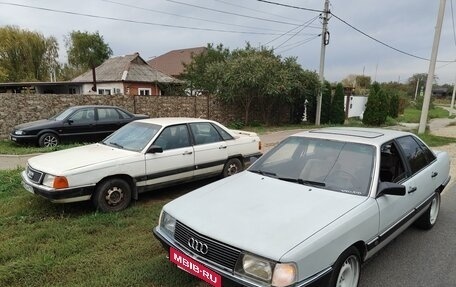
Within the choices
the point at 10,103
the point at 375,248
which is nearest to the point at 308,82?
the point at 10,103

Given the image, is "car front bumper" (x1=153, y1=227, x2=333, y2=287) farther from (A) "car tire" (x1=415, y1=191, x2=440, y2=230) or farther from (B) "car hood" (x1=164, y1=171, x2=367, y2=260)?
(A) "car tire" (x1=415, y1=191, x2=440, y2=230)

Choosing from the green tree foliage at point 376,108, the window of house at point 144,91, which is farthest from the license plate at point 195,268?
the window of house at point 144,91

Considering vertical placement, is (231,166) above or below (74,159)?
below

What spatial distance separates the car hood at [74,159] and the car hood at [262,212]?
219 cm

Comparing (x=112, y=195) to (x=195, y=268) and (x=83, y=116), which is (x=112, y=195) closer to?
(x=195, y=268)

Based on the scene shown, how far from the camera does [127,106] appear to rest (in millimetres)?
15695

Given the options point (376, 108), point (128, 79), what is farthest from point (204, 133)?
point (128, 79)

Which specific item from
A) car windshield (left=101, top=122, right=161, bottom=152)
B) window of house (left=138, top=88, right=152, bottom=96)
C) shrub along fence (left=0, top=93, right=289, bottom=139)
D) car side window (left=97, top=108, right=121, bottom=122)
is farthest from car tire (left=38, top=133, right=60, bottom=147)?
window of house (left=138, top=88, right=152, bottom=96)

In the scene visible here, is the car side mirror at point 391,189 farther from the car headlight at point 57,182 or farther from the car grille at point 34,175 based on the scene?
the car grille at point 34,175

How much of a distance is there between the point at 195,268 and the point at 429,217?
368 cm

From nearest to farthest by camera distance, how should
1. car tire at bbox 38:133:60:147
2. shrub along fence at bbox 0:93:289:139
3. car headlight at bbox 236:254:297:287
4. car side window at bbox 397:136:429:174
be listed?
car headlight at bbox 236:254:297:287 → car side window at bbox 397:136:429:174 → car tire at bbox 38:133:60:147 → shrub along fence at bbox 0:93:289:139

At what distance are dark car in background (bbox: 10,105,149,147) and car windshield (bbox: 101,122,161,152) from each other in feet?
19.5

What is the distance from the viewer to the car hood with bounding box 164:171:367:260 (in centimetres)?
260

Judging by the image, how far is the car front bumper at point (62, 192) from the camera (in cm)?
466
